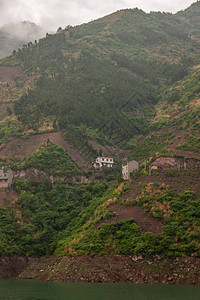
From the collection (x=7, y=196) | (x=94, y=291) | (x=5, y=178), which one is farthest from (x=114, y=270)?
(x=5, y=178)

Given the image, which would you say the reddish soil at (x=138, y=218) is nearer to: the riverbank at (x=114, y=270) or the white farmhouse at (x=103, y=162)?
the riverbank at (x=114, y=270)

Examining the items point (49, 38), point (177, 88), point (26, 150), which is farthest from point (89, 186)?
point (49, 38)

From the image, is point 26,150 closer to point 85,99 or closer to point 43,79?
point 85,99

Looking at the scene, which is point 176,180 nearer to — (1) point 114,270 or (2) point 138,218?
(2) point 138,218

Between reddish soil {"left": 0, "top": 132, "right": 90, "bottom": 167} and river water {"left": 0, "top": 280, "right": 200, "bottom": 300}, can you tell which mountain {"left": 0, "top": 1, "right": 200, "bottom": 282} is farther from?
river water {"left": 0, "top": 280, "right": 200, "bottom": 300}

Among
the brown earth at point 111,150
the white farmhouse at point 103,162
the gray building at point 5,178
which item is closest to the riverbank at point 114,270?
the gray building at point 5,178

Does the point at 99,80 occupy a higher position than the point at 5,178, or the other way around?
the point at 99,80

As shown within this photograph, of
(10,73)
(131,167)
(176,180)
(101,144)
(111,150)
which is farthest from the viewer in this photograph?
(10,73)

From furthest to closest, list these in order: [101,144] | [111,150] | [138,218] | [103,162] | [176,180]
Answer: [111,150], [101,144], [103,162], [176,180], [138,218]
